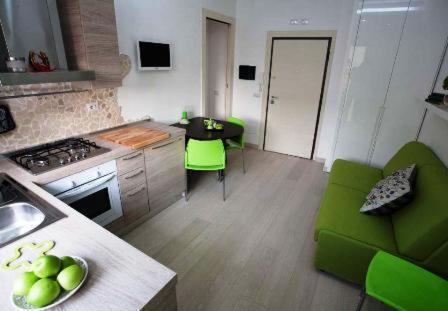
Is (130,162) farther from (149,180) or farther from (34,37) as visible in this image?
(34,37)

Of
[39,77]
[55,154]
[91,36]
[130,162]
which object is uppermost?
[91,36]

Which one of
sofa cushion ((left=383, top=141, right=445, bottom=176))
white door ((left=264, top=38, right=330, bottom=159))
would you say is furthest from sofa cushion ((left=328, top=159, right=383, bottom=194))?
white door ((left=264, top=38, right=330, bottom=159))

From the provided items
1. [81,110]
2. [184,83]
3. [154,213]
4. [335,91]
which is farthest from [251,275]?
[335,91]

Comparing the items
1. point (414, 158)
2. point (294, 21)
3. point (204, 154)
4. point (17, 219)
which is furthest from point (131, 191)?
point (294, 21)

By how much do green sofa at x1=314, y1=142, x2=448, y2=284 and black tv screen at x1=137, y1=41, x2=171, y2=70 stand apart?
2263 millimetres

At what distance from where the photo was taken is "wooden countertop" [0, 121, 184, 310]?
81 centimetres

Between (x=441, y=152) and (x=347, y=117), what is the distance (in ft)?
4.11

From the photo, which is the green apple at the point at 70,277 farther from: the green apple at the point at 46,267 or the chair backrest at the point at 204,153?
the chair backrest at the point at 204,153

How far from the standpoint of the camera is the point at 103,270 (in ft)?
3.02

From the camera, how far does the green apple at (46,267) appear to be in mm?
798

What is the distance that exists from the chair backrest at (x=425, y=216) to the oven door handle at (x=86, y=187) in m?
2.18

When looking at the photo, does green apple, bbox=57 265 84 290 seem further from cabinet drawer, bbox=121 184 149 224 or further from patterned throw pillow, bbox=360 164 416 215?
patterned throw pillow, bbox=360 164 416 215

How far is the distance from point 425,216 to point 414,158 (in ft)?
3.24

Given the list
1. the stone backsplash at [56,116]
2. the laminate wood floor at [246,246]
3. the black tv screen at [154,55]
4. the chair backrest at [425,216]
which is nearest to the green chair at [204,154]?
the laminate wood floor at [246,246]
